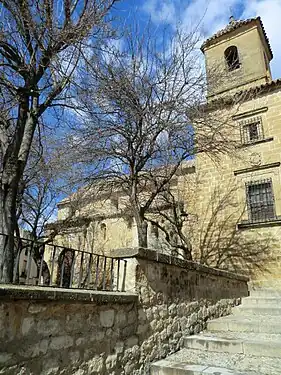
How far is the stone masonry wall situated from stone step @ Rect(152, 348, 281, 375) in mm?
213

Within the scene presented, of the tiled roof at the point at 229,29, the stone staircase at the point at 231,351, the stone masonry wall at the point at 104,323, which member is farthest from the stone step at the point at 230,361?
the tiled roof at the point at 229,29

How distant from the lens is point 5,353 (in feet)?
7.11

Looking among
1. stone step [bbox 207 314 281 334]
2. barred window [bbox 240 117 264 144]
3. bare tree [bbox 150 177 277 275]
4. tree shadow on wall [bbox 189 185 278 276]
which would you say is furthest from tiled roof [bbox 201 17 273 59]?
stone step [bbox 207 314 281 334]

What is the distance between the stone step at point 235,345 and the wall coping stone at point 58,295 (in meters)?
1.75

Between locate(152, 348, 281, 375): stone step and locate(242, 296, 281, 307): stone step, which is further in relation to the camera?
locate(242, 296, 281, 307): stone step

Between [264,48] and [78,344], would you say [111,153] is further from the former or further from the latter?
[264,48]

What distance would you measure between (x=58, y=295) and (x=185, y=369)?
6.58ft

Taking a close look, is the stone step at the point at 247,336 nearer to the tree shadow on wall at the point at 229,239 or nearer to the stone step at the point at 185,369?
the stone step at the point at 185,369

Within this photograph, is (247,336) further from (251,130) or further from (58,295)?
(251,130)

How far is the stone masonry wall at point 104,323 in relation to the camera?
2.29 meters

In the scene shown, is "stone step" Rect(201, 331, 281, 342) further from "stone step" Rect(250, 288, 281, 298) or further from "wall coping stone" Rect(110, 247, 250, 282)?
"stone step" Rect(250, 288, 281, 298)

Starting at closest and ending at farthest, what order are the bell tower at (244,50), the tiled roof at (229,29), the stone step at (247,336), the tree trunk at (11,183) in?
the tree trunk at (11,183), the stone step at (247,336), the bell tower at (244,50), the tiled roof at (229,29)

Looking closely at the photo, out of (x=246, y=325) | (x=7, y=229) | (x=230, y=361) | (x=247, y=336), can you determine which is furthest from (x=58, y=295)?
(x=246, y=325)

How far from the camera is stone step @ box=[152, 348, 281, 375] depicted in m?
3.59
